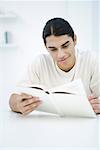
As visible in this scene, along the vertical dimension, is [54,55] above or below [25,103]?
above

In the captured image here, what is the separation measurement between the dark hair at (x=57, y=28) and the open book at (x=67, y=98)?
25 cm

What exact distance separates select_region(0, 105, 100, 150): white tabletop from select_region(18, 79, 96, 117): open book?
0.12ft

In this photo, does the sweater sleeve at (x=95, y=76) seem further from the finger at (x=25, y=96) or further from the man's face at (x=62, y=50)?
the finger at (x=25, y=96)

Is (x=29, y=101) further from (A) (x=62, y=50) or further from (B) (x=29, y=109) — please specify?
(A) (x=62, y=50)

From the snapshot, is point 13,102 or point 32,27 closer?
point 13,102

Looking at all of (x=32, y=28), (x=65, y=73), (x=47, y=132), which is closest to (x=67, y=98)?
(x=47, y=132)

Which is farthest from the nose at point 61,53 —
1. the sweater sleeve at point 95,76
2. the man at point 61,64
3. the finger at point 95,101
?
the finger at point 95,101

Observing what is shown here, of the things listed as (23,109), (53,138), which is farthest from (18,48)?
(53,138)

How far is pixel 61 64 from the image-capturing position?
1.46 meters

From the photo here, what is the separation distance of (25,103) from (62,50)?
10.8 inches

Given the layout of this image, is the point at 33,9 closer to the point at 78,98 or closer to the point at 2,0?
the point at 2,0

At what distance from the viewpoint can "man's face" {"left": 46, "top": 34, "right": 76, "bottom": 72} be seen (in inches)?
54.6

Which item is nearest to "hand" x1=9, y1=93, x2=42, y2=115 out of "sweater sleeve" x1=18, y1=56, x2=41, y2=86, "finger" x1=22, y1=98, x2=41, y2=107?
"finger" x1=22, y1=98, x2=41, y2=107

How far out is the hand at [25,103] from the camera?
1.28 m
